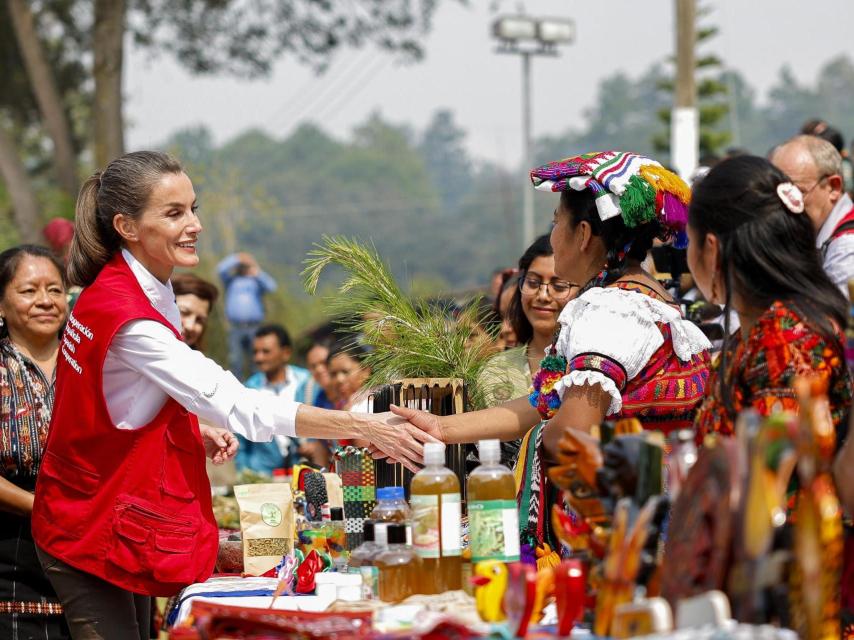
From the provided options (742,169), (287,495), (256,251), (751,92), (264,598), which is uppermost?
(751,92)

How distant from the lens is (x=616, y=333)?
2.80 m

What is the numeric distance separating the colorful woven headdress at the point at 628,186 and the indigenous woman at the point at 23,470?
2.00 metres

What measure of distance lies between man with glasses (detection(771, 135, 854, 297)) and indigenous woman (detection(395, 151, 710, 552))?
4.84ft

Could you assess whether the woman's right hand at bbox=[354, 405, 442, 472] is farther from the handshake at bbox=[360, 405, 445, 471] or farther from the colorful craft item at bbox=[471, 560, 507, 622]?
the colorful craft item at bbox=[471, 560, 507, 622]

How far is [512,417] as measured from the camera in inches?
128

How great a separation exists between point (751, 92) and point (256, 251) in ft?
143

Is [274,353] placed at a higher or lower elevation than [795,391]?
higher

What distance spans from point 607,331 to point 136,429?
129 centimetres

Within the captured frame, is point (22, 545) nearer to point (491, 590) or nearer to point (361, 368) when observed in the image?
point (361, 368)

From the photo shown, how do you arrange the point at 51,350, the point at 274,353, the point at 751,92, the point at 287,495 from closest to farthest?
the point at 287,495 → the point at 51,350 → the point at 274,353 → the point at 751,92

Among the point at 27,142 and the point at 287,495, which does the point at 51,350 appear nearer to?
the point at 287,495

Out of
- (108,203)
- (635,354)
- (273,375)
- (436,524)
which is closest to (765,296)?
(635,354)

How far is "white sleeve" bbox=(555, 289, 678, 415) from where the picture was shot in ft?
9.12

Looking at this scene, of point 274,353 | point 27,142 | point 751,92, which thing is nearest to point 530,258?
point 274,353
